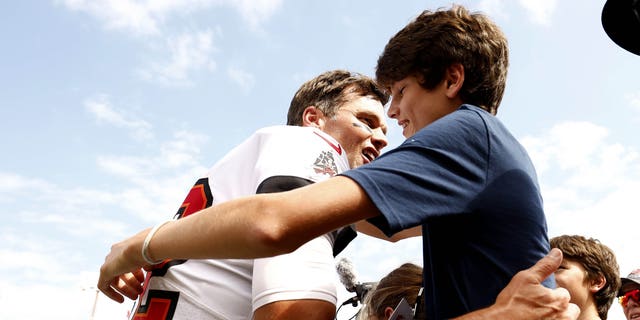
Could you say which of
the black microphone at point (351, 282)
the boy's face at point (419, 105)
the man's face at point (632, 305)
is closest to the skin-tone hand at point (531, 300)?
the boy's face at point (419, 105)

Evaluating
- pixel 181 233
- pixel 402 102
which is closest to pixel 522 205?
pixel 402 102

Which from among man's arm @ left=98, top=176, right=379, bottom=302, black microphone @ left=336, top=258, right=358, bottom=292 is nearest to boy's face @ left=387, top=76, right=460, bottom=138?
man's arm @ left=98, top=176, right=379, bottom=302

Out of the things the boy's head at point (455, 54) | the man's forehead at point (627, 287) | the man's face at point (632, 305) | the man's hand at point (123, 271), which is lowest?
the man's hand at point (123, 271)

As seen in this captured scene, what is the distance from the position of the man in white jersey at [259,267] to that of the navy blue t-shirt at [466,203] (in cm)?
35

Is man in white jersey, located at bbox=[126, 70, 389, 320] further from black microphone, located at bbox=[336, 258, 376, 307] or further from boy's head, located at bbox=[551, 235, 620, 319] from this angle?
boy's head, located at bbox=[551, 235, 620, 319]

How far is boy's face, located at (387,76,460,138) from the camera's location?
2.26m

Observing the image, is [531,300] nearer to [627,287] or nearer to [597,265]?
[597,265]

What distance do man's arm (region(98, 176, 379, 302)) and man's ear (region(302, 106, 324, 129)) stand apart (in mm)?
1716

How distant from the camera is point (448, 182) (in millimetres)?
1632

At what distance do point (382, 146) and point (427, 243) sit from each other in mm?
1495

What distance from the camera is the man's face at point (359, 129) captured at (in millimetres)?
3188

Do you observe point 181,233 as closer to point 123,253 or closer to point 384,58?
point 123,253

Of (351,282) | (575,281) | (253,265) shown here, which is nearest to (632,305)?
(575,281)

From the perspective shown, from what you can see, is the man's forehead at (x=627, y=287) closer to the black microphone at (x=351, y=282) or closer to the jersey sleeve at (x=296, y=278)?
the black microphone at (x=351, y=282)
